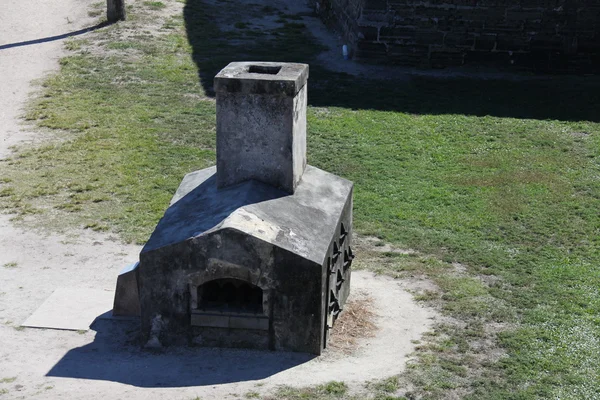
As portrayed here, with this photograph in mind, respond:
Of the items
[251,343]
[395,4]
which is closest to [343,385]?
[251,343]

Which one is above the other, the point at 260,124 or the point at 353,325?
the point at 260,124

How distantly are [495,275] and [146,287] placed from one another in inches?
Answer: 140

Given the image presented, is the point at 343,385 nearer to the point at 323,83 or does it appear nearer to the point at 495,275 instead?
the point at 495,275

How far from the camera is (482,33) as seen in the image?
16.1m

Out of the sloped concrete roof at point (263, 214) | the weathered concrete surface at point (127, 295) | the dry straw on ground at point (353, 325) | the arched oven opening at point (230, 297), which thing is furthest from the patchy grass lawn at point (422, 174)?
the weathered concrete surface at point (127, 295)

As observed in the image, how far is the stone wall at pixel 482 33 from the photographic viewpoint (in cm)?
1591

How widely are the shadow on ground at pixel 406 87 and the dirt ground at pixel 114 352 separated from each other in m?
6.06

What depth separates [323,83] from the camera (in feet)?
49.6

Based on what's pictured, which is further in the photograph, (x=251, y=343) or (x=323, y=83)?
(x=323, y=83)

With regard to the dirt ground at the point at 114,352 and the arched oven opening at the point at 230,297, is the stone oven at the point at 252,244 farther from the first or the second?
the dirt ground at the point at 114,352

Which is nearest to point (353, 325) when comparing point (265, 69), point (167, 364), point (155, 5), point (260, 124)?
point (167, 364)

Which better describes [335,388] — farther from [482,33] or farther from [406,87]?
[482,33]

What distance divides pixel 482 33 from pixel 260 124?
998cm

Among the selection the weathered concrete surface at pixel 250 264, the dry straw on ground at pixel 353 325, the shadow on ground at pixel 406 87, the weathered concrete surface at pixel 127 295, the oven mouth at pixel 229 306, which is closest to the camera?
the weathered concrete surface at pixel 250 264
